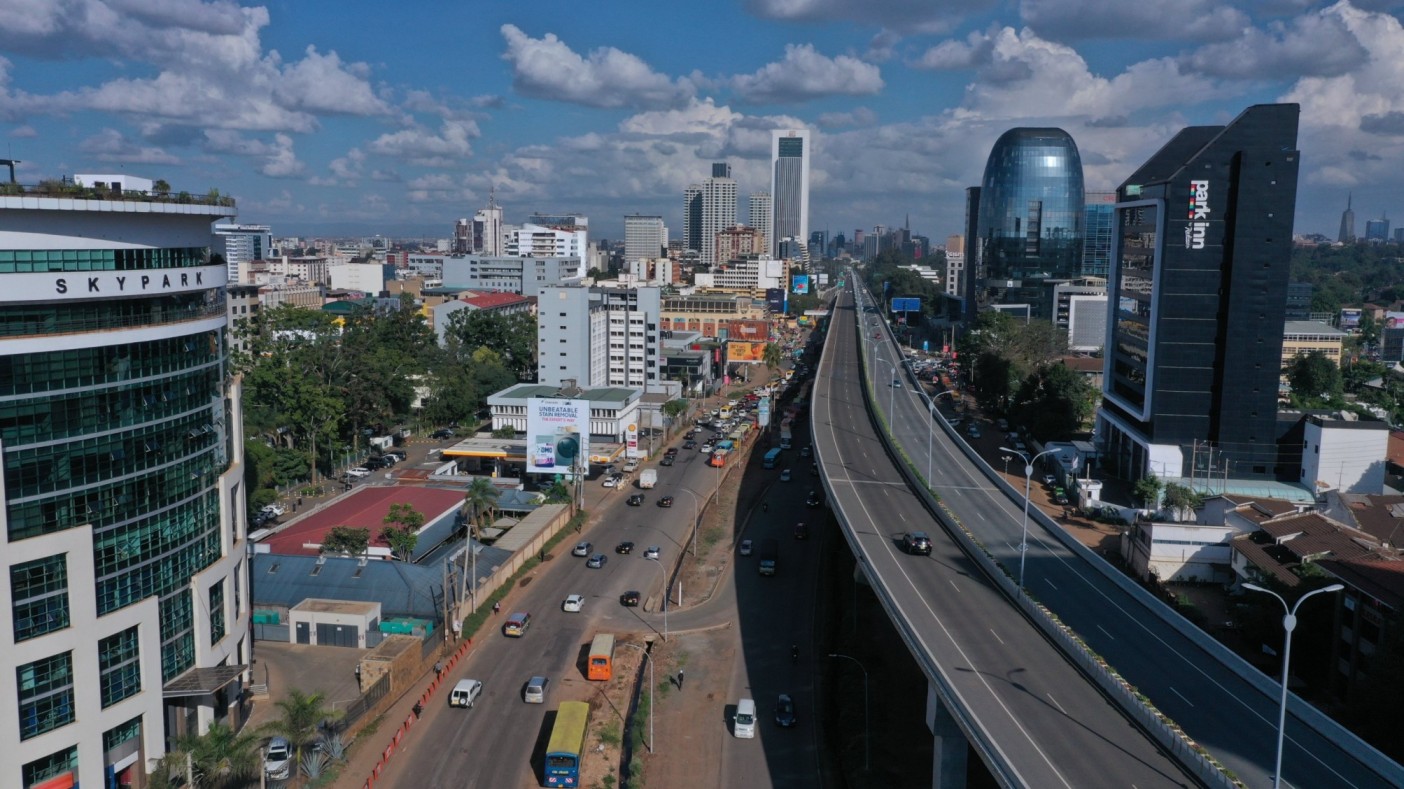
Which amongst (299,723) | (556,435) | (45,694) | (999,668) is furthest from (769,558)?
(45,694)

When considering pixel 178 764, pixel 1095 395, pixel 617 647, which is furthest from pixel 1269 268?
pixel 178 764

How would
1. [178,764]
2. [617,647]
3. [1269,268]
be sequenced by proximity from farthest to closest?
[1269,268], [617,647], [178,764]

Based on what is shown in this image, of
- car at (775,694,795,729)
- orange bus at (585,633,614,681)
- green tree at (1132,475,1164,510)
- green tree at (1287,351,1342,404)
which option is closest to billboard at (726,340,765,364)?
green tree at (1287,351,1342,404)

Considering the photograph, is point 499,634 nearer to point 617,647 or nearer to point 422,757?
point 617,647

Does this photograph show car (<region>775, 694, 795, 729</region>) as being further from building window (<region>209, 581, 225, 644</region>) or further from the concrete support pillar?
building window (<region>209, 581, 225, 644</region>)

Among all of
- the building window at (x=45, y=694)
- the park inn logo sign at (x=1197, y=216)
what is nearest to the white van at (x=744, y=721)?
the building window at (x=45, y=694)

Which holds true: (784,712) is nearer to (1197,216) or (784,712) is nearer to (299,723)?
(299,723)

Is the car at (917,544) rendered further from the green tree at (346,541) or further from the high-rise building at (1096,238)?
the high-rise building at (1096,238)
